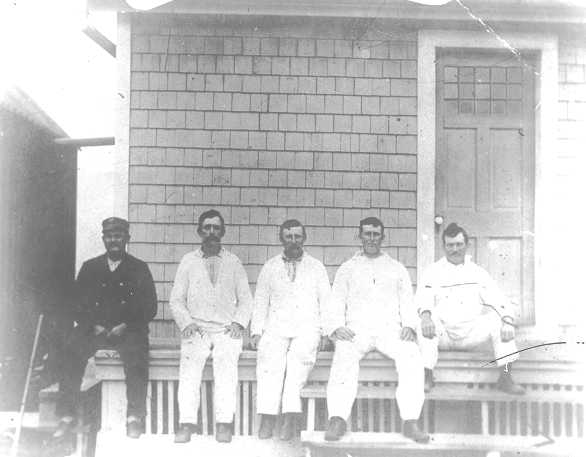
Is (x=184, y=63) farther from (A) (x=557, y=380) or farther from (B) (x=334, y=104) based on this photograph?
(A) (x=557, y=380)

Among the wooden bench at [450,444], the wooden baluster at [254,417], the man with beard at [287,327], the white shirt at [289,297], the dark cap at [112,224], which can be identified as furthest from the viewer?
the wooden baluster at [254,417]

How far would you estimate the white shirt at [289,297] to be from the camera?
508cm

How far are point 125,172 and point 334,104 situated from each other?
6.54 feet

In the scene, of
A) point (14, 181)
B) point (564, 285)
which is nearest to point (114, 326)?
point (564, 285)

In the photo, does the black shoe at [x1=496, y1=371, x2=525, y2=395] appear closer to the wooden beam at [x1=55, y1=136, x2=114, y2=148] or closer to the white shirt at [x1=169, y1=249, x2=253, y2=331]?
the white shirt at [x1=169, y1=249, x2=253, y2=331]

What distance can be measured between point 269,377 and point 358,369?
0.65 m

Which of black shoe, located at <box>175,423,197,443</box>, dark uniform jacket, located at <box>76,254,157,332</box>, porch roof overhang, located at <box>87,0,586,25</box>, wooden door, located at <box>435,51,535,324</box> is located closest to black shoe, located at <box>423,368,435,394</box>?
wooden door, located at <box>435,51,535,324</box>

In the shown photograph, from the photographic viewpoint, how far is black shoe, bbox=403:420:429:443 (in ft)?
14.8

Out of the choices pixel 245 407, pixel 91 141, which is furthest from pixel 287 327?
pixel 91 141

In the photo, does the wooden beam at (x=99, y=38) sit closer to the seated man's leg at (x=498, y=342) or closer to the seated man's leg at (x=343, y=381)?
the seated man's leg at (x=343, y=381)

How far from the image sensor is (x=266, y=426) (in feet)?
15.8

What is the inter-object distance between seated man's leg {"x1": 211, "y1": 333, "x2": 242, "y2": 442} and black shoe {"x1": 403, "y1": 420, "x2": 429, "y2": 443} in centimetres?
125

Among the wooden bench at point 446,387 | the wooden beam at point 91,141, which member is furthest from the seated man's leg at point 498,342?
the wooden beam at point 91,141

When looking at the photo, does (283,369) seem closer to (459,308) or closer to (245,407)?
(245,407)
